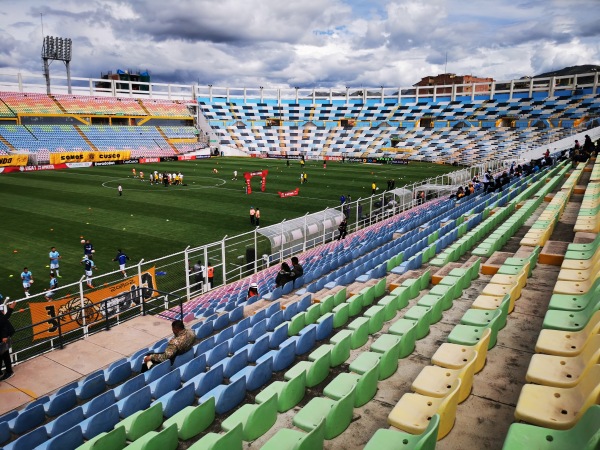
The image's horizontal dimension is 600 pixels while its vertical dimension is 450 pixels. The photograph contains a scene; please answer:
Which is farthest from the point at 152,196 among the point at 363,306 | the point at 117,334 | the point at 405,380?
the point at 405,380

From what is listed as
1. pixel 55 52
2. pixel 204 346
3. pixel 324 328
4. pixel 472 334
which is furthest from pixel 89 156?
pixel 472 334

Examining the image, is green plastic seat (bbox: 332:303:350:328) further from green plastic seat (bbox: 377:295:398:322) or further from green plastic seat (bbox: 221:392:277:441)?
green plastic seat (bbox: 221:392:277:441)

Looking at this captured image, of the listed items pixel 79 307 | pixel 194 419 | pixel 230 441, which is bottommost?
pixel 79 307

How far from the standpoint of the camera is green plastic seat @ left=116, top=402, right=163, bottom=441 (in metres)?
5.46

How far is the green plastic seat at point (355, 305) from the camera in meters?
9.13

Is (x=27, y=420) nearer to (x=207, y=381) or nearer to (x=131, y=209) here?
(x=207, y=381)

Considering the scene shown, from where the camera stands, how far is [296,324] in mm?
8781

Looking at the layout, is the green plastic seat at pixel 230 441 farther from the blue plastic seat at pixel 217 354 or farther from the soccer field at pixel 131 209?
the soccer field at pixel 131 209

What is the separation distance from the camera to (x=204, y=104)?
84688mm

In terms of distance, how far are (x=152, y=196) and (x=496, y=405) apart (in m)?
33.4

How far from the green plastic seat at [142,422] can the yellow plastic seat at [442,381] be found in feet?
10.8

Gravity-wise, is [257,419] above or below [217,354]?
above

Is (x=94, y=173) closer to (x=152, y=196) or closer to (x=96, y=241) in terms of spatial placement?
(x=152, y=196)

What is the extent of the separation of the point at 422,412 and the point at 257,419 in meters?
1.84
